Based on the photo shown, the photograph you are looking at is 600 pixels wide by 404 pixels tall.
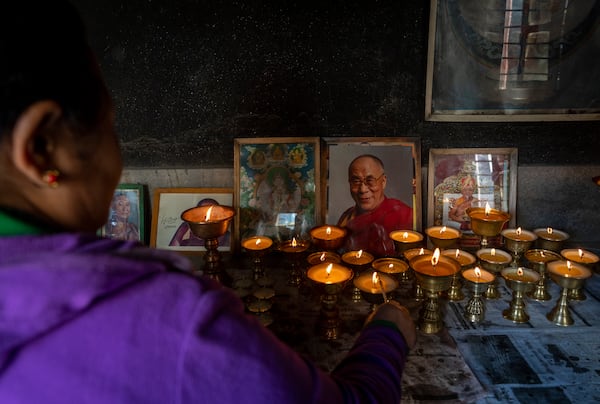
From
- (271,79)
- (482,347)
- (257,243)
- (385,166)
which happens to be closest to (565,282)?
(482,347)

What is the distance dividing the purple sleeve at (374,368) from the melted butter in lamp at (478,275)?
2.60ft

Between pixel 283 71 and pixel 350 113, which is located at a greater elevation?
pixel 283 71

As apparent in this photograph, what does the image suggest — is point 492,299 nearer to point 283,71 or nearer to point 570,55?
point 570,55

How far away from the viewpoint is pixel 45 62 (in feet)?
1.72

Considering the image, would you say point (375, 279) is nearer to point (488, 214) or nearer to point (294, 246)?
point (294, 246)

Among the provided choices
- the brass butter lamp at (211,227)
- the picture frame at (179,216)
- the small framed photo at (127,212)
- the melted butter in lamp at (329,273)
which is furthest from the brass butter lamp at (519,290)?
the small framed photo at (127,212)

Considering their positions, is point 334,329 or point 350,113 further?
point 350,113

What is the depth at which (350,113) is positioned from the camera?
79.7 inches

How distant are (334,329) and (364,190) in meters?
0.74

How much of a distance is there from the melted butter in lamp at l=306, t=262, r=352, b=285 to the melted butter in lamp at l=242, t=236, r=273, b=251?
0.28 meters

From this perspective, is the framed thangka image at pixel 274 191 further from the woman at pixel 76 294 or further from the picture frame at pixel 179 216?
the woman at pixel 76 294

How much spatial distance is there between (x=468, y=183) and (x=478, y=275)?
570 mm

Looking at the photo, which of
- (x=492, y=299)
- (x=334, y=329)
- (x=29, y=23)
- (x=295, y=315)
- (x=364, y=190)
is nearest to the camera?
(x=29, y=23)

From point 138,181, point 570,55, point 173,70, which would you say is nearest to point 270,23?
point 173,70
